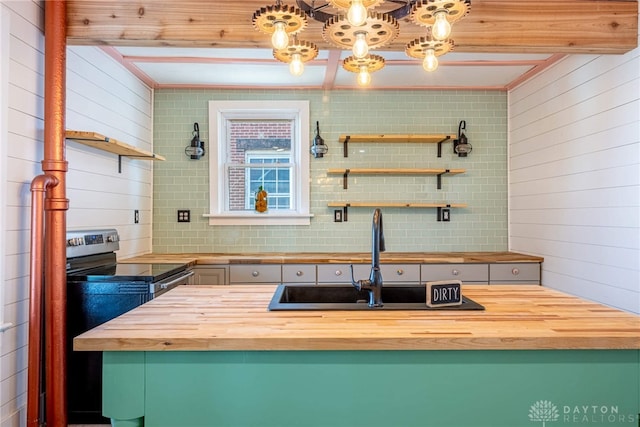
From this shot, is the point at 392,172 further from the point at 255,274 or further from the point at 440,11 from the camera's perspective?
the point at 440,11

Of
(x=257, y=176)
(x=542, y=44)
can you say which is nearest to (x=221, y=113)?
(x=257, y=176)

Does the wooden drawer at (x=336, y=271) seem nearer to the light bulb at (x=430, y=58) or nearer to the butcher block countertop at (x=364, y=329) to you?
the butcher block countertop at (x=364, y=329)

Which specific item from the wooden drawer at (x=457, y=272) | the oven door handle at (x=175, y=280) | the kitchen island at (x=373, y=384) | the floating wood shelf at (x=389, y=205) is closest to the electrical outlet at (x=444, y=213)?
the floating wood shelf at (x=389, y=205)

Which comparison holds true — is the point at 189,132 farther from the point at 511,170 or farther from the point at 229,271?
the point at 511,170

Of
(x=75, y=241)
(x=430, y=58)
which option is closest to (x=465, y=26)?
(x=430, y=58)

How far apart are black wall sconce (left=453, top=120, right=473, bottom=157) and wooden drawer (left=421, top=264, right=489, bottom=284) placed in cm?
116

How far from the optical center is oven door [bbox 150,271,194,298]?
2.23 m

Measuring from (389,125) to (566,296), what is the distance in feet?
8.16

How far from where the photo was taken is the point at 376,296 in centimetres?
148

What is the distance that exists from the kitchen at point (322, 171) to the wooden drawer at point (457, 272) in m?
0.53

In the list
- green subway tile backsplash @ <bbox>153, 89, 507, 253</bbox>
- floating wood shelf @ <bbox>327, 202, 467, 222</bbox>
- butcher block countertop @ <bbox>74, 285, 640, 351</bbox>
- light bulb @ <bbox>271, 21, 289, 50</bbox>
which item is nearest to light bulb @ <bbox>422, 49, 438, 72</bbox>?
light bulb @ <bbox>271, 21, 289, 50</bbox>

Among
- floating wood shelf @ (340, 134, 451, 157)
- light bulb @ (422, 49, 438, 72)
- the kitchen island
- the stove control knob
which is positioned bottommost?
the kitchen island

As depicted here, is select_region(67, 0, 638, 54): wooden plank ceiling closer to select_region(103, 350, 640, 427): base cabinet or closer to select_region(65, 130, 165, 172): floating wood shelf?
select_region(65, 130, 165, 172): floating wood shelf

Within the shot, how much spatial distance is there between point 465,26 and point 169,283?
2.39m
